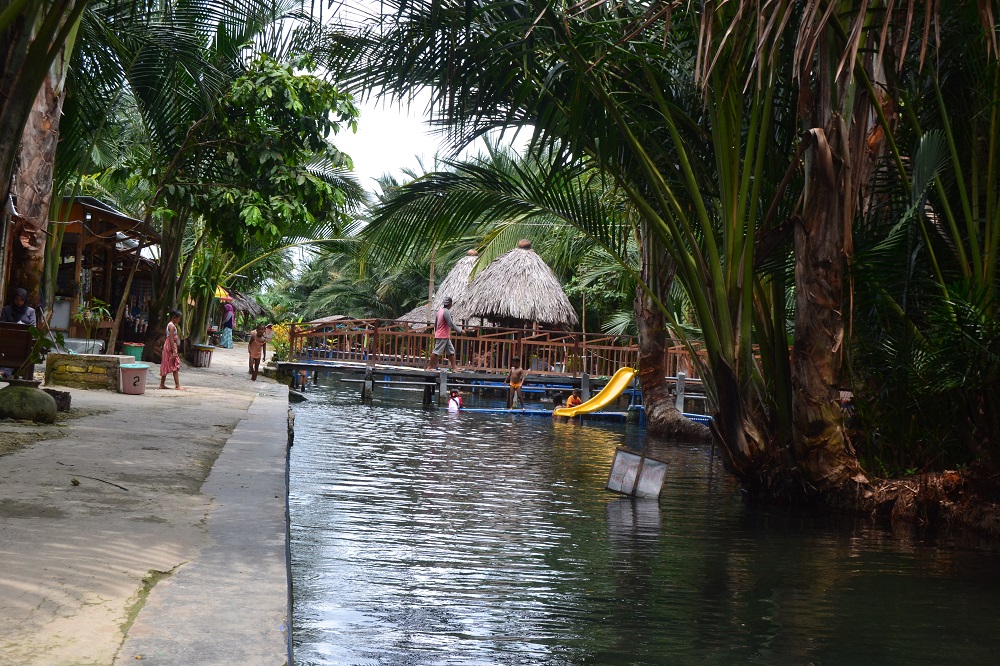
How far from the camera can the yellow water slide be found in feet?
56.7

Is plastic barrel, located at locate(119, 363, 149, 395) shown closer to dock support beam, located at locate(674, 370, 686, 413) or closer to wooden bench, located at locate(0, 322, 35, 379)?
wooden bench, located at locate(0, 322, 35, 379)

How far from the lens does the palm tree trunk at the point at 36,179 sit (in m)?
9.96

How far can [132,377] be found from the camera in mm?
12094

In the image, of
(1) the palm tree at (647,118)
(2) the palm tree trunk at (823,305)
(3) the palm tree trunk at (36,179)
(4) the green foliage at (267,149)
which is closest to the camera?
(2) the palm tree trunk at (823,305)

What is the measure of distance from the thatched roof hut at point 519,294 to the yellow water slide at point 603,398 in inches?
253

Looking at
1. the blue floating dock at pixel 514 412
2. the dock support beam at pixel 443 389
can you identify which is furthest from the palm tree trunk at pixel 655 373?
the dock support beam at pixel 443 389

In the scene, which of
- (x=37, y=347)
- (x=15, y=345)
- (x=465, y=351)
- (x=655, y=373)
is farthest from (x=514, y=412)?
(x=37, y=347)

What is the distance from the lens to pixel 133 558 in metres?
3.69

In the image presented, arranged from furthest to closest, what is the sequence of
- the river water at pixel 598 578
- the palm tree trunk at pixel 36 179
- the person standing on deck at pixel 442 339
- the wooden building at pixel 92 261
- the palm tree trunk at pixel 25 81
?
the person standing on deck at pixel 442 339, the wooden building at pixel 92 261, the palm tree trunk at pixel 36 179, the palm tree trunk at pixel 25 81, the river water at pixel 598 578

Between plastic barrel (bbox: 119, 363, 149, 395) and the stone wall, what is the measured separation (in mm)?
156

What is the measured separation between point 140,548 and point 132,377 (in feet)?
28.8

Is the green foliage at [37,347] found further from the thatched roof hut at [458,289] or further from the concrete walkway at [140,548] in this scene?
the thatched roof hut at [458,289]

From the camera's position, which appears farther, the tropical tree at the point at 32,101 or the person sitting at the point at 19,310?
the person sitting at the point at 19,310

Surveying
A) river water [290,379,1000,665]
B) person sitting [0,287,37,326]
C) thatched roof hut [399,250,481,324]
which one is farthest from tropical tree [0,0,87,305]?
thatched roof hut [399,250,481,324]
